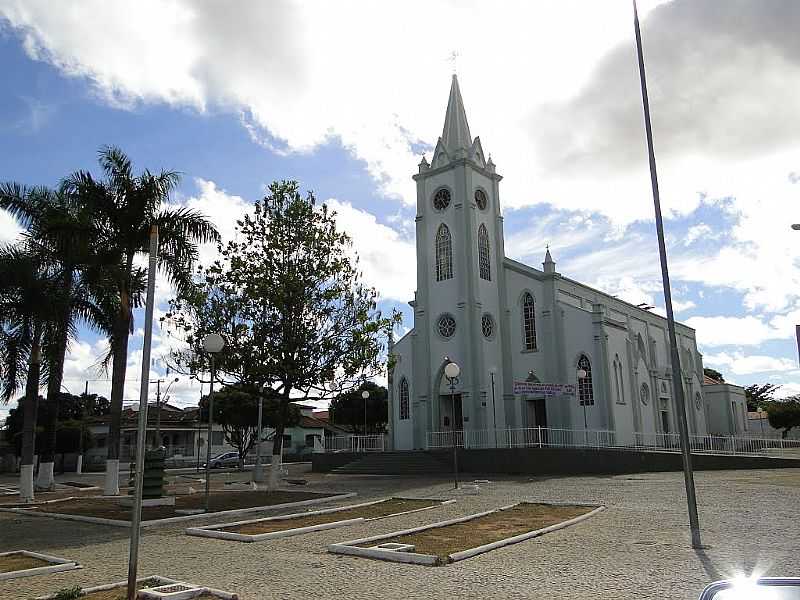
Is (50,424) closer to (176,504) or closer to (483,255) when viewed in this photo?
(176,504)

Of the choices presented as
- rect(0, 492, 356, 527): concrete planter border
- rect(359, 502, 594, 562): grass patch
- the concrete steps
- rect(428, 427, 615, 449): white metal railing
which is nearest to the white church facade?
rect(428, 427, 615, 449): white metal railing

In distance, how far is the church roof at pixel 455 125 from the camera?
36594 millimetres

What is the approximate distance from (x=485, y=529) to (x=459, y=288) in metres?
22.9

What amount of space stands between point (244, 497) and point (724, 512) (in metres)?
11.7

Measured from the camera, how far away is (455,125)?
122 ft

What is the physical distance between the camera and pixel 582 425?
104ft

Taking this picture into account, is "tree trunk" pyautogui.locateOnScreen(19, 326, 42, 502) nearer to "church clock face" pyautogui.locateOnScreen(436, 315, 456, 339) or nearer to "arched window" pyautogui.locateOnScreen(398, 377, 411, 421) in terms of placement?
"church clock face" pyautogui.locateOnScreen(436, 315, 456, 339)

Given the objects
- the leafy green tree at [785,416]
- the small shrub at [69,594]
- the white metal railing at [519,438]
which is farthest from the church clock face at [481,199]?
the leafy green tree at [785,416]

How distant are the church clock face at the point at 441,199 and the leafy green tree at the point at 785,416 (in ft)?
107

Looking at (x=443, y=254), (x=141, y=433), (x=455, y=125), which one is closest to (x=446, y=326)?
(x=443, y=254)

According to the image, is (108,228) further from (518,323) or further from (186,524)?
(518,323)

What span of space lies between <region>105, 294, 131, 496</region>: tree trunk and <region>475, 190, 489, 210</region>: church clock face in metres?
19.8

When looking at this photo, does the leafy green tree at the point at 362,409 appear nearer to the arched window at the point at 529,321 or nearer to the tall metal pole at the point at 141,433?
the arched window at the point at 529,321

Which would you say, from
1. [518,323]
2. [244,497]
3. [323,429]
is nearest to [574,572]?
[244,497]
